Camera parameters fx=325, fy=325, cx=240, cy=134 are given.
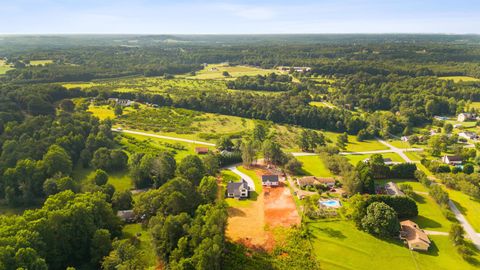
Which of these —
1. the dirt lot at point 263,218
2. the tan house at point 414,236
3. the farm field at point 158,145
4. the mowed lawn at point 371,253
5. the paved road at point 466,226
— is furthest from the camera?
the farm field at point 158,145

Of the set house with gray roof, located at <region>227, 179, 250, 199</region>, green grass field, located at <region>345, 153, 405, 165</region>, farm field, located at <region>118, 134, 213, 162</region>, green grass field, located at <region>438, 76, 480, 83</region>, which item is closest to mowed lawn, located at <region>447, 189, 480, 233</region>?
green grass field, located at <region>345, 153, 405, 165</region>

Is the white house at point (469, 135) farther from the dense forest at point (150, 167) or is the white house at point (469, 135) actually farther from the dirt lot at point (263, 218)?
the dirt lot at point (263, 218)

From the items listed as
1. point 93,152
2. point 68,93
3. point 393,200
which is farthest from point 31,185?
point 68,93

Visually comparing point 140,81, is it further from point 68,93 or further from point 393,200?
point 393,200

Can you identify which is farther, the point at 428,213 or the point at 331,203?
the point at 331,203

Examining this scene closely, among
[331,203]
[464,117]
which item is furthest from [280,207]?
[464,117]

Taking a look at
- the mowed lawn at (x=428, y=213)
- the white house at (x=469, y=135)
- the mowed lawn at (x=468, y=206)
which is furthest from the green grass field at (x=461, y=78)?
the mowed lawn at (x=428, y=213)

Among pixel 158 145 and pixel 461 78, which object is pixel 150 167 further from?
pixel 461 78

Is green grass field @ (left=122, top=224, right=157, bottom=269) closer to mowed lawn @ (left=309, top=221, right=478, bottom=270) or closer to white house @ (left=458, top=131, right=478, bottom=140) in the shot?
mowed lawn @ (left=309, top=221, right=478, bottom=270)
